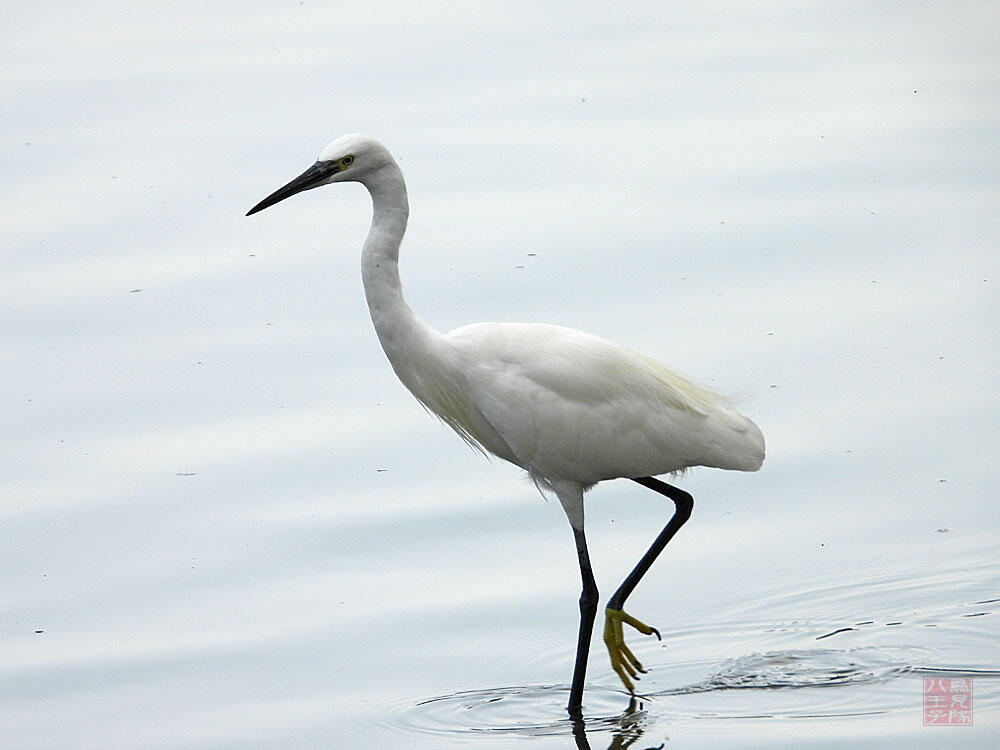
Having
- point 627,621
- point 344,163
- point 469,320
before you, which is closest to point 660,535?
point 627,621

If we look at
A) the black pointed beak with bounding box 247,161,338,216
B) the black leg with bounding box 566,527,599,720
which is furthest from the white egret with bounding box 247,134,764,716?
the black pointed beak with bounding box 247,161,338,216

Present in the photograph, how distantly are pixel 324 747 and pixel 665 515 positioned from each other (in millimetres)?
1734

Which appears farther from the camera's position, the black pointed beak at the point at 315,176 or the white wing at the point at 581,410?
the white wing at the point at 581,410

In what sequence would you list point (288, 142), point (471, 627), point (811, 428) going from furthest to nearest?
point (288, 142), point (811, 428), point (471, 627)

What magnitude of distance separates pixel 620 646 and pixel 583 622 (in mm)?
138

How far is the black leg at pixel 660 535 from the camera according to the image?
5844 millimetres

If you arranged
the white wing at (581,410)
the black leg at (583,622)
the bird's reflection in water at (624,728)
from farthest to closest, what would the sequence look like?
the white wing at (581,410)
the black leg at (583,622)
the bird's reflection in water at (624,728)

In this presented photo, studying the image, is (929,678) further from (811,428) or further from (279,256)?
(279,256)

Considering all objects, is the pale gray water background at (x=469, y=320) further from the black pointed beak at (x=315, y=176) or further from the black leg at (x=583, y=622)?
the black pointed beak at (x=315, y=176)

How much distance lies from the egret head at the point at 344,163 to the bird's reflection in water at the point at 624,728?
1.73 meters

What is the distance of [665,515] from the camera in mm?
6621

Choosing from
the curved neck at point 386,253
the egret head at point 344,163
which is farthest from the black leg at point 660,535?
the egret head at point 344,163

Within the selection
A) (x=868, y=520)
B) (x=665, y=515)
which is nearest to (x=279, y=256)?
(x=665, y=515)

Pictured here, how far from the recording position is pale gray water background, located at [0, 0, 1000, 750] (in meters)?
5.75
